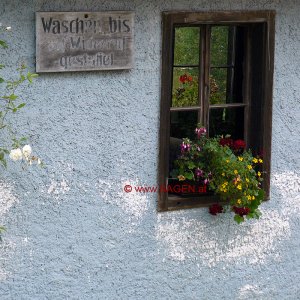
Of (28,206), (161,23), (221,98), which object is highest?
(161,23)

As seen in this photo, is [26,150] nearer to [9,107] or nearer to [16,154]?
[16,154]

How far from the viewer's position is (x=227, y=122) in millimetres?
7531

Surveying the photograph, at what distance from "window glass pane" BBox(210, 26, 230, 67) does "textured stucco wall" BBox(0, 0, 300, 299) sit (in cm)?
26

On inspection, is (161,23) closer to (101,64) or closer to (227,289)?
(101,64)

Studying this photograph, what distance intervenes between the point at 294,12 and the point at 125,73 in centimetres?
149

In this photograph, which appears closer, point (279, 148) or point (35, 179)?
point (35, 179)

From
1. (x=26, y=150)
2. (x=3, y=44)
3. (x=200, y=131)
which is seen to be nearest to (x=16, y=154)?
(x=26, y=150)

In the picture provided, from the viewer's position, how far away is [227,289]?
24.7ft

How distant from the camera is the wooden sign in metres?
6.36

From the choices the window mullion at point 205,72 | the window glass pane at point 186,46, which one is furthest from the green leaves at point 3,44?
the window mullion at point 205,72

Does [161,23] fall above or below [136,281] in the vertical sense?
above

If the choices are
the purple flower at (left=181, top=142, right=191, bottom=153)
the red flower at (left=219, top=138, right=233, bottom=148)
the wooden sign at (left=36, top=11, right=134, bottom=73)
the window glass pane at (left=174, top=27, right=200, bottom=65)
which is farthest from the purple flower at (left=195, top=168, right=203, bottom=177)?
the wooden sign at (left=36, top=11, right=134, bottom=73)

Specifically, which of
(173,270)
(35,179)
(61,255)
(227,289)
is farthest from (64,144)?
(227,289)

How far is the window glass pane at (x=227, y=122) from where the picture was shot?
7441 mm
